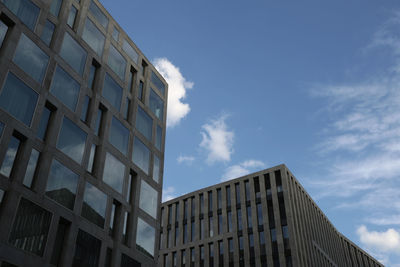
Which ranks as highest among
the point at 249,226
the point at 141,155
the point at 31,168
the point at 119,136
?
the point at 249,226

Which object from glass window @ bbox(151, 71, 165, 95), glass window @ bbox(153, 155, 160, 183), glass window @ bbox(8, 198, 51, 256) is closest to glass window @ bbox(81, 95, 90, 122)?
glass window @ bbox(8, 198, 51, 256)

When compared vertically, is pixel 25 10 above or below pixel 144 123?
above

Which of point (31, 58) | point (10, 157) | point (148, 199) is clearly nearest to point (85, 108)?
point (31, 58)

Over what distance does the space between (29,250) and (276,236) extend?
3921 cm

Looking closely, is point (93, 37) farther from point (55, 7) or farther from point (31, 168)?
point (31, 168)

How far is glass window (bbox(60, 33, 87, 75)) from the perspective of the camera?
30.1 meters

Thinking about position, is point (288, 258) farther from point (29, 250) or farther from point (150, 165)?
point (29, 250)

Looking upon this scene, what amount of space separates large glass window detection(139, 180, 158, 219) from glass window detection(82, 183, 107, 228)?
4.97 m

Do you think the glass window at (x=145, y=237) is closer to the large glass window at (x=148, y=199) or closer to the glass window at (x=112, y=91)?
the large glass window at (x=148, y=199)

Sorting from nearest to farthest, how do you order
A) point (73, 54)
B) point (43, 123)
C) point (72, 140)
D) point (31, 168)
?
point (31, 168) → point (43, 123) → point (72, 140) → point (73, 54)

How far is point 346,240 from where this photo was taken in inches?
3231

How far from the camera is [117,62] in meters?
36.6

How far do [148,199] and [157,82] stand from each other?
42.9 ft

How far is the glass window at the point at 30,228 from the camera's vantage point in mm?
22109
